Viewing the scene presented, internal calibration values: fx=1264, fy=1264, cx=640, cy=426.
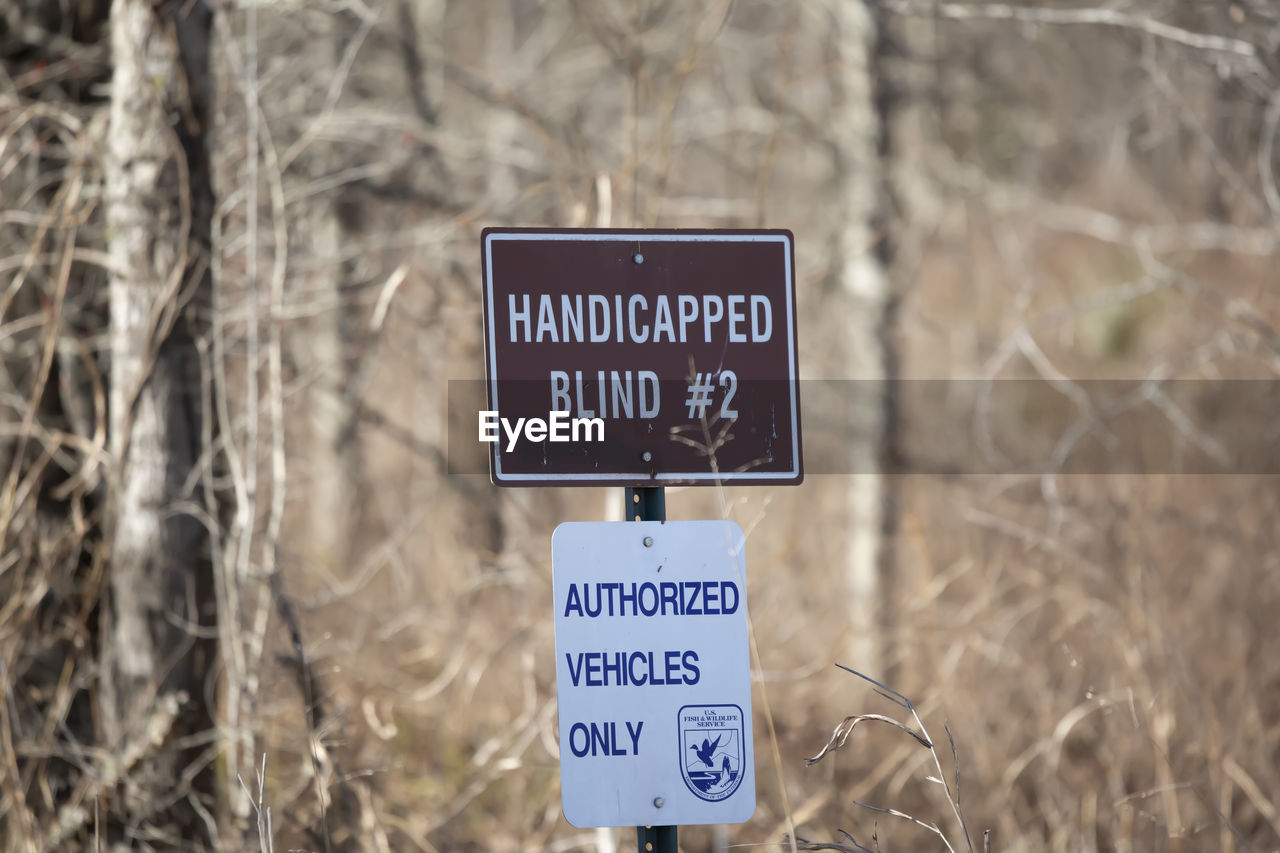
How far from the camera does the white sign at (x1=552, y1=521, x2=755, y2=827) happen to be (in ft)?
6.95

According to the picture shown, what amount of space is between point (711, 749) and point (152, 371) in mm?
2677

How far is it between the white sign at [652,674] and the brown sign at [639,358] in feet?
0.43

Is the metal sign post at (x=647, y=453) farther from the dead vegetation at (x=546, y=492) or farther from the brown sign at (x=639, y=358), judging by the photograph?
the dead vegetation at (x=546, y=492)

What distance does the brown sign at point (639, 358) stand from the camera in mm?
2213

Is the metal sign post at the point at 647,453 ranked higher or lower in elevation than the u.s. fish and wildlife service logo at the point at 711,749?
higher

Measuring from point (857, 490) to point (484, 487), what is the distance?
253cm

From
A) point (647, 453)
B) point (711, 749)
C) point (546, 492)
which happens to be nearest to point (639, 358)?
point (647, 453)

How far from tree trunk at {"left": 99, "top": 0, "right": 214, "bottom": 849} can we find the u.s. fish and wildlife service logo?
238 centimetres

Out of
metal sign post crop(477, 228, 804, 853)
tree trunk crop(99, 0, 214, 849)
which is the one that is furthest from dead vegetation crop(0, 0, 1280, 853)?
metal sign post crop(477, 228, 804, 853)

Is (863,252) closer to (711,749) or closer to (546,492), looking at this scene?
(546,492)

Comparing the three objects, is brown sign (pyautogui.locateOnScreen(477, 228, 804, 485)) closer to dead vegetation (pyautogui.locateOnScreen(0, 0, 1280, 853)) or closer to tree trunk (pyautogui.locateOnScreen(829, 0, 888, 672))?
dead vegetation (pyautogui.locateOnScreen(0, 0, 1280, 853))

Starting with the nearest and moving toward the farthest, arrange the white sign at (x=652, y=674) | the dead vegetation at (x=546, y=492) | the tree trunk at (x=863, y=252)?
the white sign at (x=652, y=674)
the dead vegetation at (x=546, y=492)
the tree trunk at (x=863, y=252)

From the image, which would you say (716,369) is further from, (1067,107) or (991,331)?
(1067,107)

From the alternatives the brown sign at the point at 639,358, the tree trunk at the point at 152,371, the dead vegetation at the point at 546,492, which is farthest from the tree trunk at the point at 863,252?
the brown sign at the point at 639,358
